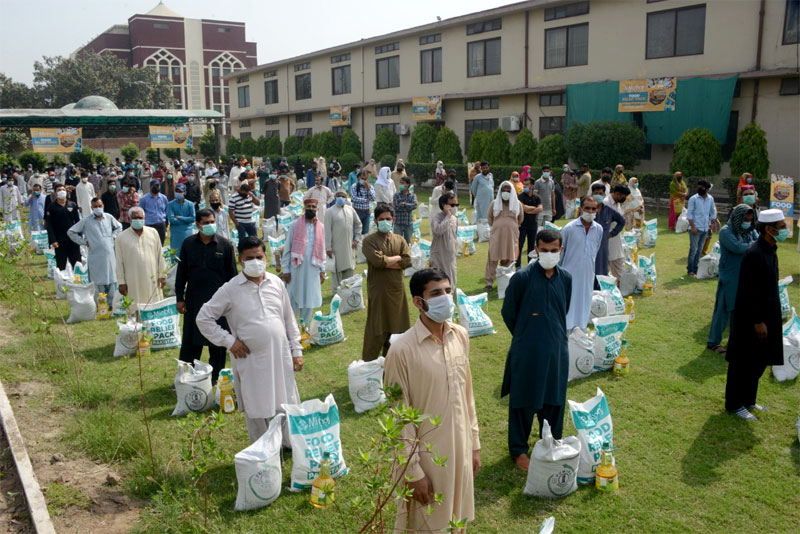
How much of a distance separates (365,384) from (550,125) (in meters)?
21.1

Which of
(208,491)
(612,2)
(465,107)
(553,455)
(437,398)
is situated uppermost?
(612,2)

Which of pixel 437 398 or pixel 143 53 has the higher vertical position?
pixel 143 53

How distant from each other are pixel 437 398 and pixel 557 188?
11.0 meters

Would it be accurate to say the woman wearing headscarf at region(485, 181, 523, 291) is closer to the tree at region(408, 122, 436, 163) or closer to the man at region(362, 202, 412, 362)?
the man at region(362, 202, 412, 362)

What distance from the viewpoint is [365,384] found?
5977 millimetres

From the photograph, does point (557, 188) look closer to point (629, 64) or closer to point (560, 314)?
point (560, 314)

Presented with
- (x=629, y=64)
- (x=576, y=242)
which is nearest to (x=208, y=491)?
(x=576, y=242)

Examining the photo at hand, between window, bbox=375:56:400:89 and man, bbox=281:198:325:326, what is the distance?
25.7 m

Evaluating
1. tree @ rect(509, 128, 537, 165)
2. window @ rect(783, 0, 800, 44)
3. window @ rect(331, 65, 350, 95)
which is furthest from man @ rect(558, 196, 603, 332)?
window @ rect(331, 65, 350, 95)

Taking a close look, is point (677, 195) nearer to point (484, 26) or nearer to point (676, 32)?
point (676, 32)

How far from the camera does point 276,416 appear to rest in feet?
15.1

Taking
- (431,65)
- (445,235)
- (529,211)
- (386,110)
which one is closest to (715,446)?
(445,235)

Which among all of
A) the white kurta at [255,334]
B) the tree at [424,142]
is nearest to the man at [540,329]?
the white kurta at [255,334]

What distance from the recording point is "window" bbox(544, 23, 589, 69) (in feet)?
77.4
